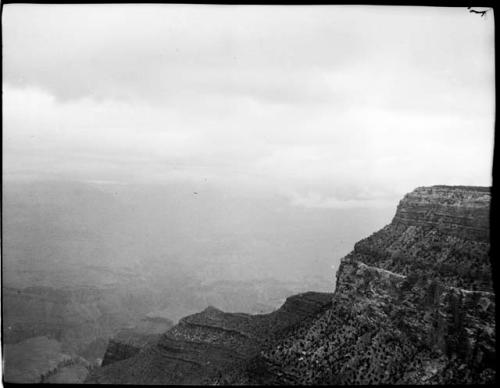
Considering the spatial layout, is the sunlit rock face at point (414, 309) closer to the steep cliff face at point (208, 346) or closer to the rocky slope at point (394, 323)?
the rocky slope at point (394, 323)

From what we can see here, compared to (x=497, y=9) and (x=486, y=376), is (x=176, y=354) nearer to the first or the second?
(x=486, y=376)

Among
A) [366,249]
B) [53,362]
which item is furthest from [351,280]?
[53,362]

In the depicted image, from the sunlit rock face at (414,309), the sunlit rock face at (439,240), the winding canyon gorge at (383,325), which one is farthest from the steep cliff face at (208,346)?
the sunlit rock face at (439,240)

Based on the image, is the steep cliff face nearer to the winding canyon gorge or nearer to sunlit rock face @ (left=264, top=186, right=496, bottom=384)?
the winding canyon gorge

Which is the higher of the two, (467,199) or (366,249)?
(467,199)

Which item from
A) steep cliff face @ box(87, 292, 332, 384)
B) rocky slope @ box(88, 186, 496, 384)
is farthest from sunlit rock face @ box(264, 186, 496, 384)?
steep cliff face @ box(87, 292, 332, 384)
